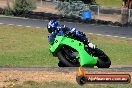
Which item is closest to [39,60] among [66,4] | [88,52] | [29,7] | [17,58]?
[17,58]

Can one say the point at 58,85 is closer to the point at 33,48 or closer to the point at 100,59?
the point at 100,59

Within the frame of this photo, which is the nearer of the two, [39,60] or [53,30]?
[53,30]

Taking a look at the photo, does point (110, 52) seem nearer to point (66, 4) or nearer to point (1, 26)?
point (1, 26)

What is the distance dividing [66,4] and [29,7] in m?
4.89

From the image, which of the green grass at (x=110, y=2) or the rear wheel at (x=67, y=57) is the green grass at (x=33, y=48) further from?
the green grass at (x=110, y=2)

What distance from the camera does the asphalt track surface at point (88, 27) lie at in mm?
33625

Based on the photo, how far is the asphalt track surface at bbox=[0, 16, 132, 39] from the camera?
33.6 metres

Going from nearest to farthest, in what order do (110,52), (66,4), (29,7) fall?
(110,52) < (29,7) < (66,4)

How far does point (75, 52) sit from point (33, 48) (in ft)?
40.2

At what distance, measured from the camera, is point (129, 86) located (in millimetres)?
9273

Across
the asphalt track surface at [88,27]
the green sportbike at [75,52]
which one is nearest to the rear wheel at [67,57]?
the green sportbike at [75,52]

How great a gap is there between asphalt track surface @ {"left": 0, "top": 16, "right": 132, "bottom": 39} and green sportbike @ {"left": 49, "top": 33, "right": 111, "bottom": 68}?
20.2 metres

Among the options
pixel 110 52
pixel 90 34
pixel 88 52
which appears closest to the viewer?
pixel 88 52

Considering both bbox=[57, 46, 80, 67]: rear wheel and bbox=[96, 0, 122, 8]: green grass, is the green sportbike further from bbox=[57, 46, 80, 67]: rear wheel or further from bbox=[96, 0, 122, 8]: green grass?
bbox=[96, 0, 122, 8]: green grass
